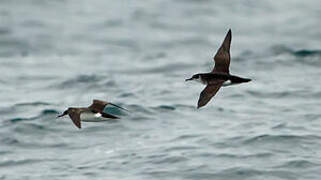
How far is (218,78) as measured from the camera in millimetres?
15430

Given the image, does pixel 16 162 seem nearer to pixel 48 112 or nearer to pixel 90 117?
pixel 90 117

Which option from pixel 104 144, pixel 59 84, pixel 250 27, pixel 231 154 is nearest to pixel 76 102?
pixel 59 84

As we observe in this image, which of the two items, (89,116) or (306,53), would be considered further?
(306,53)

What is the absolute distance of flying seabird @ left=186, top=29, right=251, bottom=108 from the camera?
48.4 feet

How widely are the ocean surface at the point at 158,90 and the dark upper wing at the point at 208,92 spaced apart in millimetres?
1627

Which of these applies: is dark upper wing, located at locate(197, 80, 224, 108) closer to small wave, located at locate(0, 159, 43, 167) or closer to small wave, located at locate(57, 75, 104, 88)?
small wave, located at locate(0, 159, 43, 167)

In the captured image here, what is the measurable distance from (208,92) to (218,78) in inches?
24.3

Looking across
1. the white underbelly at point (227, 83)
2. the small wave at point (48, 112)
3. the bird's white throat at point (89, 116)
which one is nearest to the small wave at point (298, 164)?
the white underbelly at point (227, 83)

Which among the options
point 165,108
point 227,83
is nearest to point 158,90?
point 165,108

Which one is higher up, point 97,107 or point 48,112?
point 48,112

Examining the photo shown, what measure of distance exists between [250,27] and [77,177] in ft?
35.8

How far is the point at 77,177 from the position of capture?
54.3ft

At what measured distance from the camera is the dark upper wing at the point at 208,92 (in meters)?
14.5

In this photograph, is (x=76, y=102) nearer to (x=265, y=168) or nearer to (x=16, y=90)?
(x=16, y=90)
